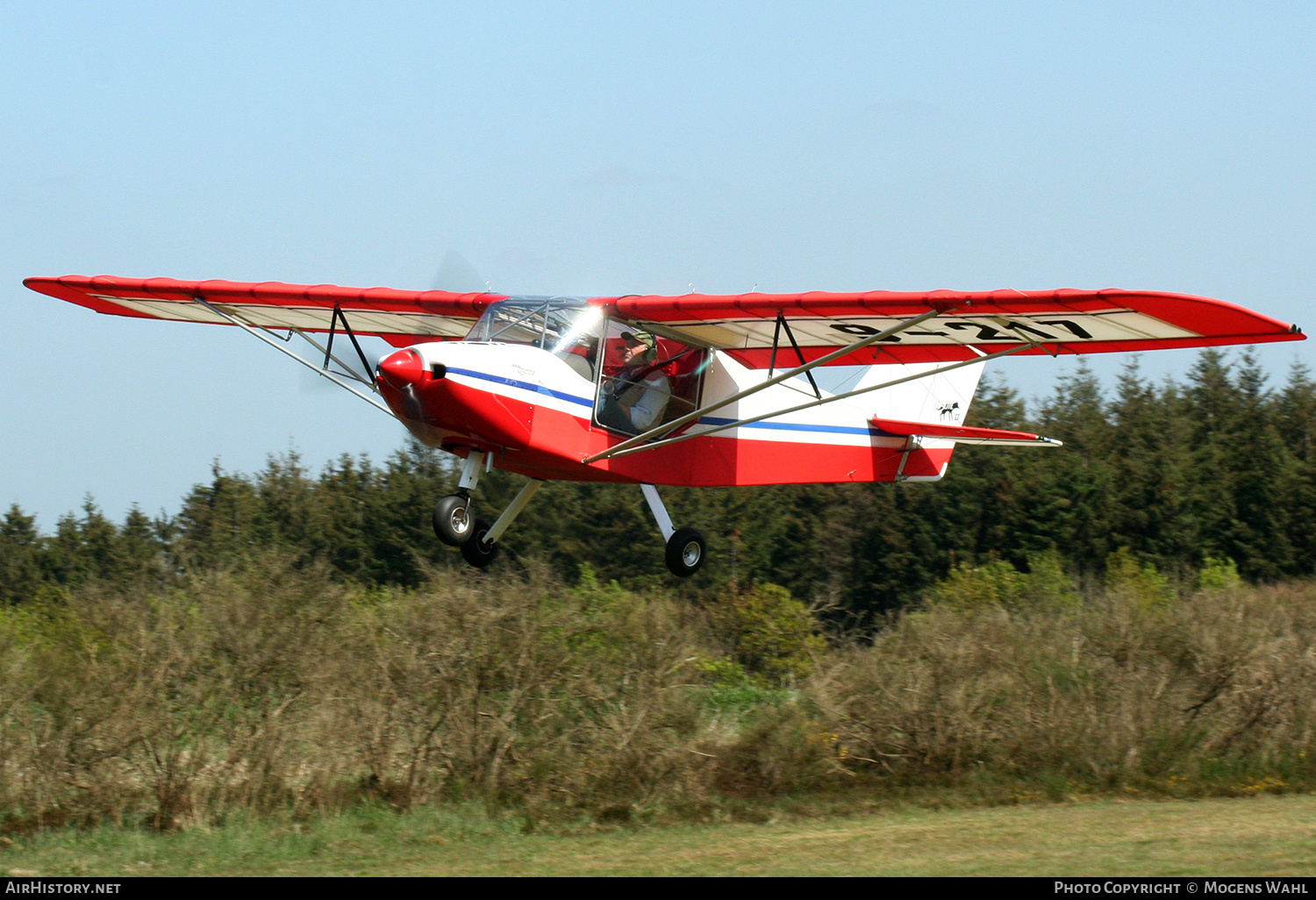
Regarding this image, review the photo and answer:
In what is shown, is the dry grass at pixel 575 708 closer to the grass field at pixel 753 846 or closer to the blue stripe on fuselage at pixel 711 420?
the grass field at pixel 753 846

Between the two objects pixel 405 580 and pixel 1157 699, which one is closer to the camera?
pixel 1157 699

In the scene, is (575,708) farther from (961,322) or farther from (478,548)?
(961,322)

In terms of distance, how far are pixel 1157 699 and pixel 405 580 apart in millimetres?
31045

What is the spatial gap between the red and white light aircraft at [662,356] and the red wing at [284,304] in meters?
0.03

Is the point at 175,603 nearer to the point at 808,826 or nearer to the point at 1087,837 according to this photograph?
the point at 808,826

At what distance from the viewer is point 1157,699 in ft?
83.9

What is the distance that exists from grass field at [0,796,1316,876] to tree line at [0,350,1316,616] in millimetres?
24128

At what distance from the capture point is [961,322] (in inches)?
533

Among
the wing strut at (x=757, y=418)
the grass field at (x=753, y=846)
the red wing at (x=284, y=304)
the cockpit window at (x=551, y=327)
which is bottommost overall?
the grass field at (x=753, y=846)

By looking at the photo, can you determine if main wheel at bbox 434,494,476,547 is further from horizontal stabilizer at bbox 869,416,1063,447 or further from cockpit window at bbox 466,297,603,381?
horizontal stabilizer at bbox 869,416,1063,447

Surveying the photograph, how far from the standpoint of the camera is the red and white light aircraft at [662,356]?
1227 centimetres

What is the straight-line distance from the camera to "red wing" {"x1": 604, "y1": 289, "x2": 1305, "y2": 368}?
37.8ft

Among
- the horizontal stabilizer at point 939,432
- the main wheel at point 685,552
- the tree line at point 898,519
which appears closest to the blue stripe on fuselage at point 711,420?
the horizontal stabilizer at point 939,432
